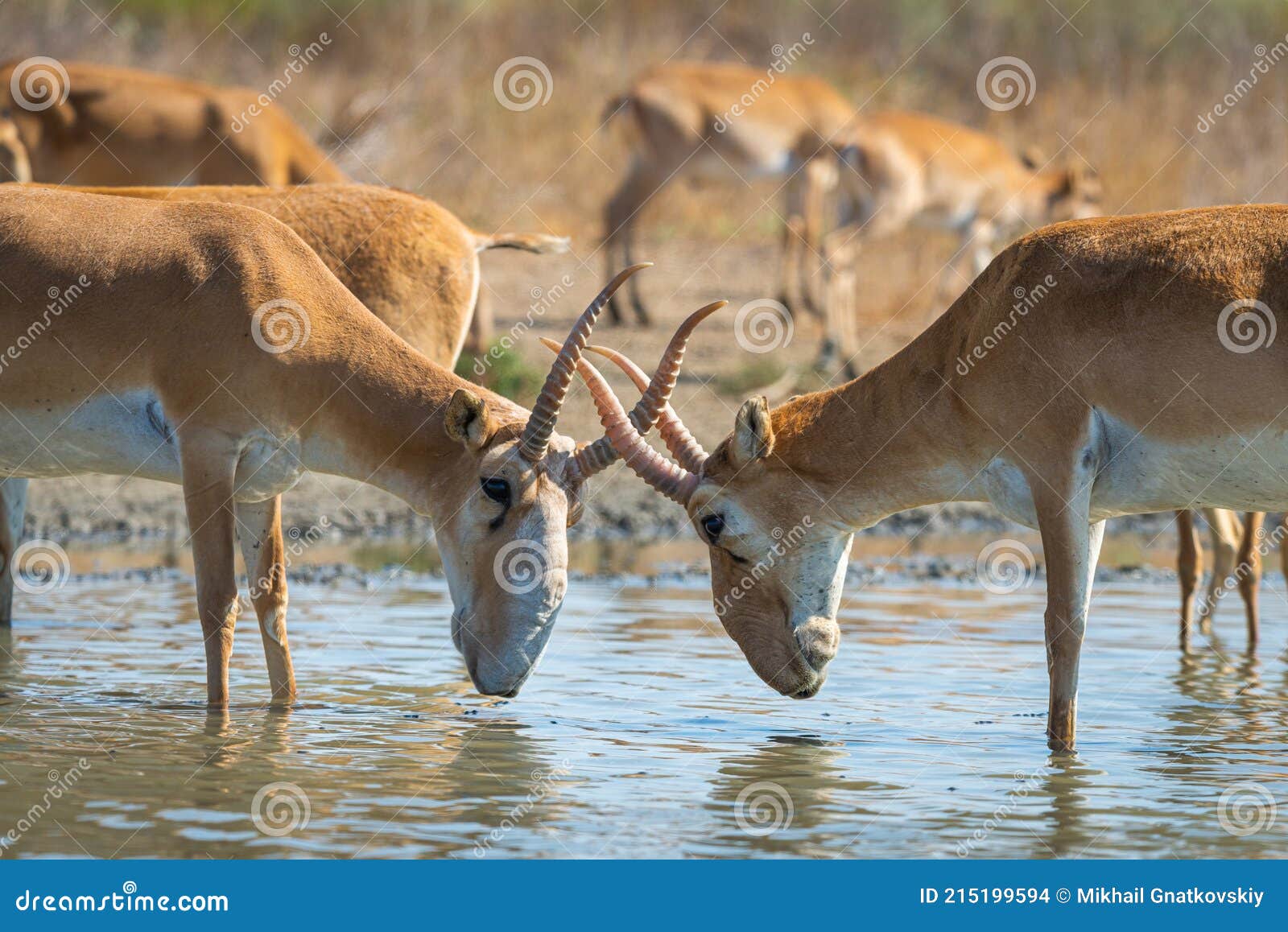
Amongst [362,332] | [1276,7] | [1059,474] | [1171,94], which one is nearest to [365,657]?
[362,332]

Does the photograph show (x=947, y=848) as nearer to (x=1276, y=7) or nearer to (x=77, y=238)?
(x=77, y=238)

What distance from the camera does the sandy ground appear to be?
15555 millimetres

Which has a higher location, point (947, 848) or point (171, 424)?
point (171, 424)

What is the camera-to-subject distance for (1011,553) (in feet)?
51.5
